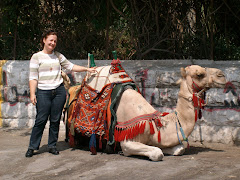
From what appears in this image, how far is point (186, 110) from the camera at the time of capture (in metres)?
5.39

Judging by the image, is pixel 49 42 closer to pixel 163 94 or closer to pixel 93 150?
pixel 93 150

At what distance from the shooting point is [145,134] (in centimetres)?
533

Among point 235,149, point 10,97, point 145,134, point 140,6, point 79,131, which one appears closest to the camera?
point 145,134

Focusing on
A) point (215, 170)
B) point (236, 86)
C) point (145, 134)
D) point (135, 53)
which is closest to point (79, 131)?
point (145, 134)

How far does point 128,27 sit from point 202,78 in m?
4.50

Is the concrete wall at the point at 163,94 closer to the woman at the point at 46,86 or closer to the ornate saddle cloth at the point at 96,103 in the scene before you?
the ornate saddle cloth at the point at 96,103

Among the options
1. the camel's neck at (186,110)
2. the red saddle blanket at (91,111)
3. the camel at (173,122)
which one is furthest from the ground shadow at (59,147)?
the camel's neck at (186,110)

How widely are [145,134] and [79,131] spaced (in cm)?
108

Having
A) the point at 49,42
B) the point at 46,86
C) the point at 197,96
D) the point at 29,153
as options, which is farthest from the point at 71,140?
the point at 197,96

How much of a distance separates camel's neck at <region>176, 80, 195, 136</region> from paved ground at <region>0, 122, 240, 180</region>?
41 centimetres

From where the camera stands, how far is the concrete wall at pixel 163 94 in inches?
261

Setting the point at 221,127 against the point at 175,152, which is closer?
the point at 175,152

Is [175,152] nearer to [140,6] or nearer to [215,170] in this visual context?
[215,170]

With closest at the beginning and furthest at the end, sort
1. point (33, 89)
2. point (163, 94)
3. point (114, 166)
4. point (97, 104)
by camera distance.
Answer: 1. point (114, 166)
2. point (33, 89)
3. point (97, 104)
4. point (163, 94)
